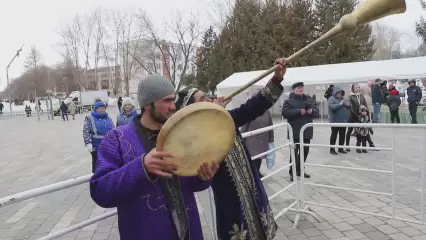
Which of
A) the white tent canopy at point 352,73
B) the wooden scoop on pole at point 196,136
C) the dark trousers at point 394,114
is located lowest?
Answer: the dark trousers at point 394,114

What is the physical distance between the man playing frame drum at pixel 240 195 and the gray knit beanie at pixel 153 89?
0.69m

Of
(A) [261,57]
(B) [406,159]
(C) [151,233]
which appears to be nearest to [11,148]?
(B) [406,159]

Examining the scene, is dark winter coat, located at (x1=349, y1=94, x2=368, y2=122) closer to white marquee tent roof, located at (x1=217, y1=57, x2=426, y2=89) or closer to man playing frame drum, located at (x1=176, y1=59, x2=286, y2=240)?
white marquee tent roof, located at (x1=217, y1=57, x2=426, y2=89)

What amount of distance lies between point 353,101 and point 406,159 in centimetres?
175

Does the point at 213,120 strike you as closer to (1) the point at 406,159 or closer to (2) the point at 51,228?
(2) the point at 51,228

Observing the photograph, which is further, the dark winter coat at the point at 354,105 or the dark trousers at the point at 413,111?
the dark trousers at the point at 413,111

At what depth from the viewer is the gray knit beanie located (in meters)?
1.72

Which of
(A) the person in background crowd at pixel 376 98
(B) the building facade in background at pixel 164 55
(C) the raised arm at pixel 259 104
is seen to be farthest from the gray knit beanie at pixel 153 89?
(B) the building facade in background at pixel 164 55

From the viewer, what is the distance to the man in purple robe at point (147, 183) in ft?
5.37

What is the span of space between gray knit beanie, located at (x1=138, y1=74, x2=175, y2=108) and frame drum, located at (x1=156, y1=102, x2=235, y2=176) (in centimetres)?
26

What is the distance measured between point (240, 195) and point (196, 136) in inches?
40.6

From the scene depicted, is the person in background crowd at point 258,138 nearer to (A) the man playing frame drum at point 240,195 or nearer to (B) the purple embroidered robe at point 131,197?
(A) the man playing frame drum at point 240,195

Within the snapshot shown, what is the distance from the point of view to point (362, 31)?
77.9 ft

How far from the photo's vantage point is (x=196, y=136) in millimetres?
1550
